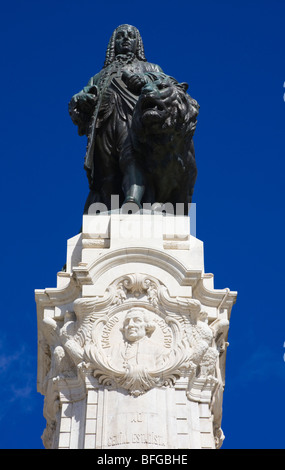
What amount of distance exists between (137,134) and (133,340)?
4.60 metres

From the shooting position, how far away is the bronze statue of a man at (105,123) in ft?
64.6

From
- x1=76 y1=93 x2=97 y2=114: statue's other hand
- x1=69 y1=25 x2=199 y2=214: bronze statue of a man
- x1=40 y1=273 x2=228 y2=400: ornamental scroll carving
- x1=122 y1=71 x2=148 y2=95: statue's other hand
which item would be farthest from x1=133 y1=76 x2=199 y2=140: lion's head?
x1=40 y1=273 x2=228 y2=400: ornamental scroll carving

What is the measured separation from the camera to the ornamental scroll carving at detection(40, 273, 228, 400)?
16.1 metres

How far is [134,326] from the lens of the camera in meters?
16.5

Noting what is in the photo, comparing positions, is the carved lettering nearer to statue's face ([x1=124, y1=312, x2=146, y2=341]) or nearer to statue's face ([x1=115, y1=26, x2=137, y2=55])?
statue's face ([x1=124, y1=312, x2=146, y2=341])

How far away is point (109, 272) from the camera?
1725cm

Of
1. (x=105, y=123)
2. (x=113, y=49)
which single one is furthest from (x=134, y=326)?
(x=113, y=49)

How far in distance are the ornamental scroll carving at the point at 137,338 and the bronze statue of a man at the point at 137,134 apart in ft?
8.72

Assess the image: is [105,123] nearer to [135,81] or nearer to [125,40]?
[135,81]

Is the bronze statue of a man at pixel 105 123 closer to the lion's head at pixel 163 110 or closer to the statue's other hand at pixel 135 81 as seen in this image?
the statue's other hand at pixel 135 81

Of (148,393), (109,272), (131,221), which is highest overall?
(131,221)
